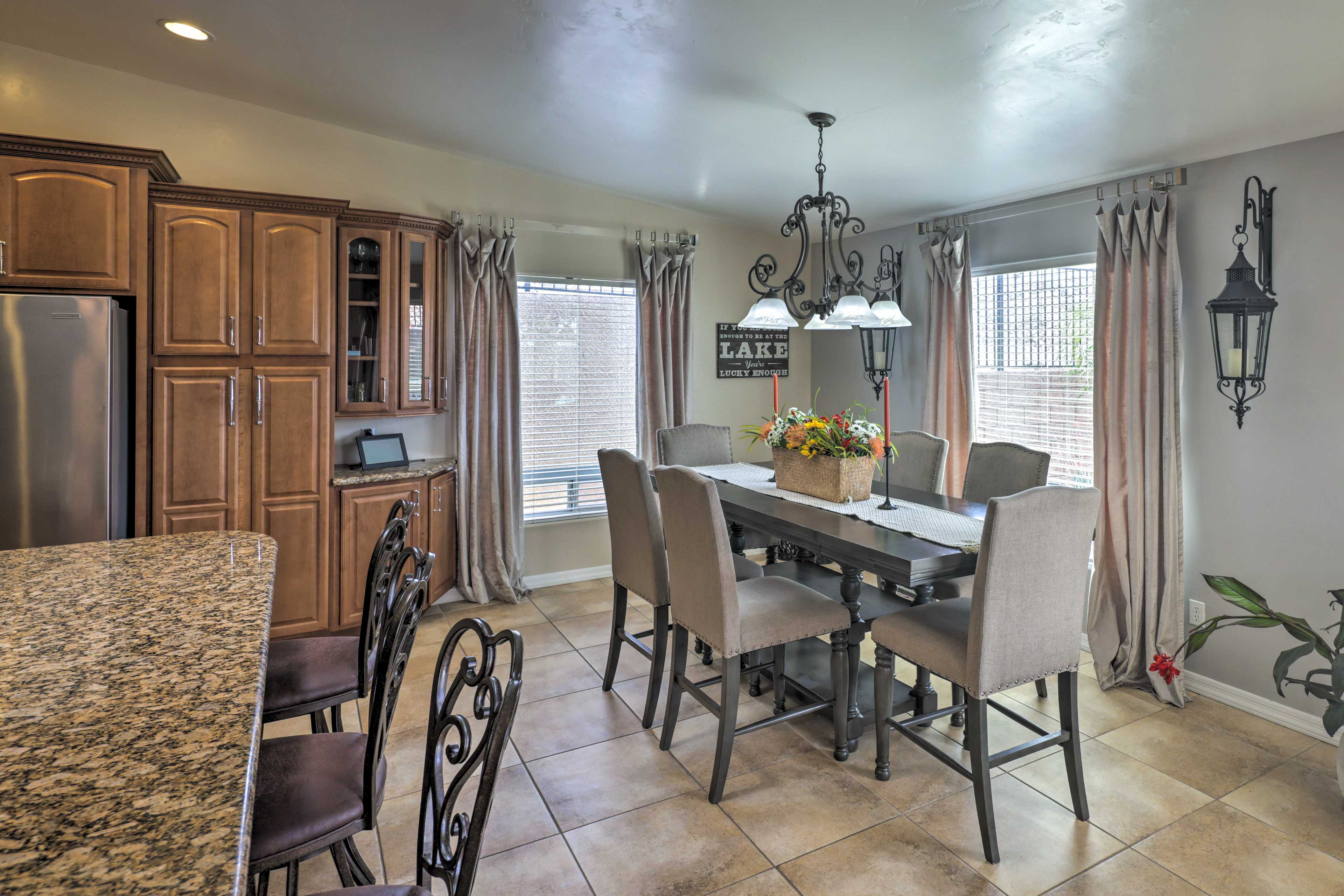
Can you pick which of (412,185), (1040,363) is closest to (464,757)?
(1040,363)

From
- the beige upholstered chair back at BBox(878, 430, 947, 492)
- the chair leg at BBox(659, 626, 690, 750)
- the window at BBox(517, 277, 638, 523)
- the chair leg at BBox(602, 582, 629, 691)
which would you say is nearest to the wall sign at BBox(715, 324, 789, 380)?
the window at BBox(517, 277, 638, 523)

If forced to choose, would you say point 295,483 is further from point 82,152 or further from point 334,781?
point 334,781

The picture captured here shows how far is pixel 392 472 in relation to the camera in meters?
3.96

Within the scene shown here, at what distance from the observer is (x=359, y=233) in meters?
3.86

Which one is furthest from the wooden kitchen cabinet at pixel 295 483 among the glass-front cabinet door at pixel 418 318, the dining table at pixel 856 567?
the dining table at pixel 856 567

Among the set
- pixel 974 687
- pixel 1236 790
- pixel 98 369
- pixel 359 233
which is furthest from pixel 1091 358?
pixel 98 369

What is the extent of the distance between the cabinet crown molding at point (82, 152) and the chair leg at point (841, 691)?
3420mm

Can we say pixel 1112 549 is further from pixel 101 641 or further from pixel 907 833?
pixel 101 641

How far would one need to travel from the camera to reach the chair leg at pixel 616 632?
10.8ft

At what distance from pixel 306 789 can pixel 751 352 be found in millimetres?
4456

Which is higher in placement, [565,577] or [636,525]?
[636,525]

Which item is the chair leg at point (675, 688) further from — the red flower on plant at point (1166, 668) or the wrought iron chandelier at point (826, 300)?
the red flower on plant at point (1166, 668)

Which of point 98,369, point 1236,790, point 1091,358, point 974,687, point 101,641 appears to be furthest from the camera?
point 1091,358

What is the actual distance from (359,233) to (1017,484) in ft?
11.4
